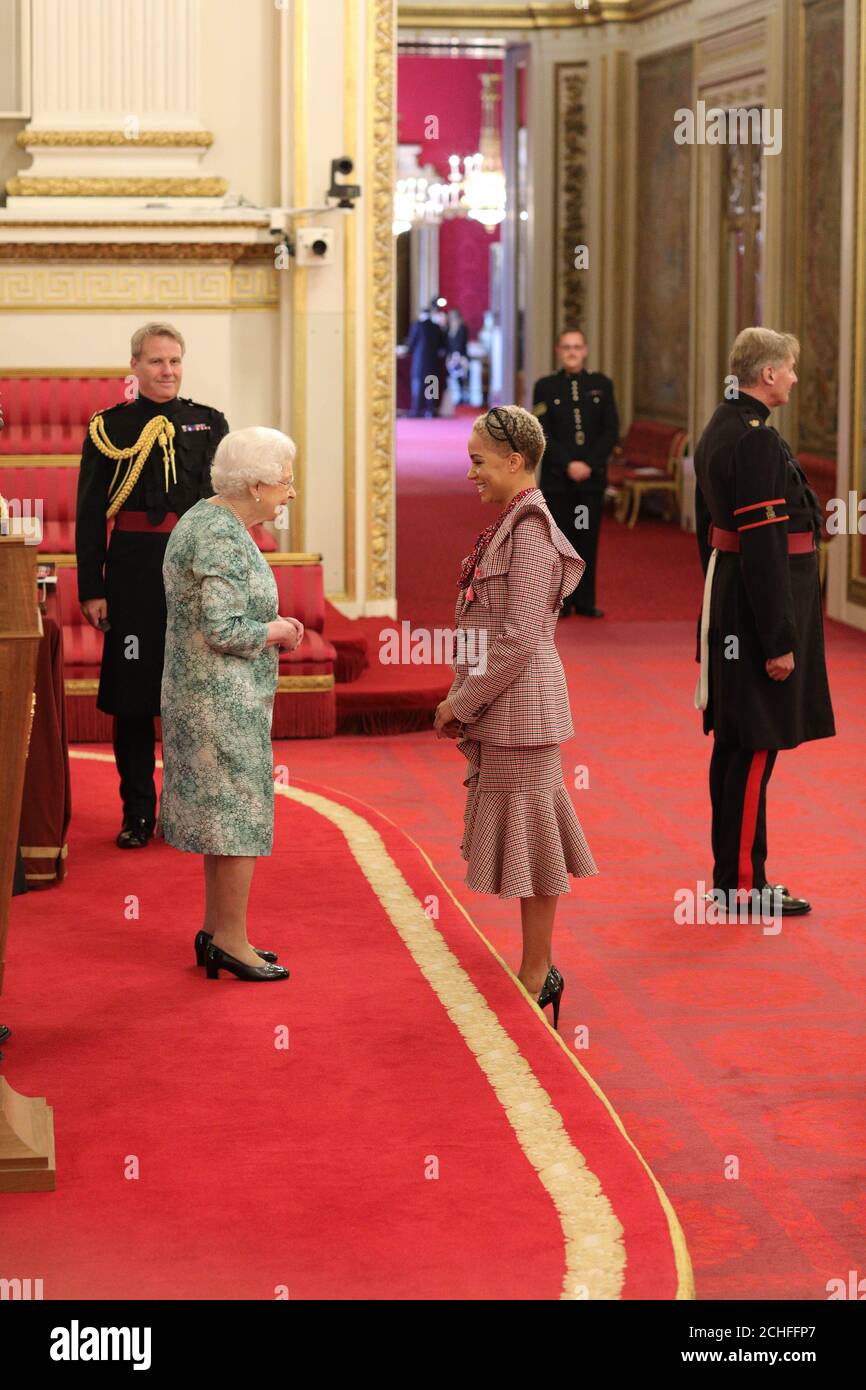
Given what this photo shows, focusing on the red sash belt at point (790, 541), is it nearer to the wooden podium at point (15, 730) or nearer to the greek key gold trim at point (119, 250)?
the wooden podium at point (15, 730)

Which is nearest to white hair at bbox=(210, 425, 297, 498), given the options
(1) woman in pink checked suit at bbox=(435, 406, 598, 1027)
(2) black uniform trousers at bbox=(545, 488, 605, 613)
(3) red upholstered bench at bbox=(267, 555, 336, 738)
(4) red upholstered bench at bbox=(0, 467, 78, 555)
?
(1) woman in pink checked suit at bbox=(435, 406, 598, 1027)

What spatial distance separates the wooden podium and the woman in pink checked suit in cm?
130

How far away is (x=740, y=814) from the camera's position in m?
6.08

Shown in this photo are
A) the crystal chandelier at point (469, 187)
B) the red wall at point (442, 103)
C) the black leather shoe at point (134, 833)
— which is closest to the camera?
the black leather shoe at point (134, 833)

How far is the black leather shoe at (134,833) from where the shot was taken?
6.39 metres

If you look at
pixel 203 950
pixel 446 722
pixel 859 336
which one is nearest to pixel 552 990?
pixel 446 722

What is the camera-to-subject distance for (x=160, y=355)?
6.32 m

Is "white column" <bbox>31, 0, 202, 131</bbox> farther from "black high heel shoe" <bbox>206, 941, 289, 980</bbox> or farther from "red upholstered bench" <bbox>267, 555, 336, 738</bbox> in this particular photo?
"black high heel shoe" <bbox>206, 941, 289, 980</bbox>

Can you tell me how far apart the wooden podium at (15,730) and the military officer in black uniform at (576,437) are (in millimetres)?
8083

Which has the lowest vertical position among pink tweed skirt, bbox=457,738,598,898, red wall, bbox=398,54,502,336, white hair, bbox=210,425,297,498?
pink tweed skirt, bbox=457,738,598,898

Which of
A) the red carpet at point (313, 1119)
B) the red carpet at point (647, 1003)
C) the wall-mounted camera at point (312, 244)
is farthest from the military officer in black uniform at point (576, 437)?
the red carpet at point (313, 1119)

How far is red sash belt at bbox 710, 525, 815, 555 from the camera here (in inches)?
234

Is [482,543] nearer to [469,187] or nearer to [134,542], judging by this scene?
[134,542]

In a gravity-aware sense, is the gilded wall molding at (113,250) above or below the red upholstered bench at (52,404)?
above
